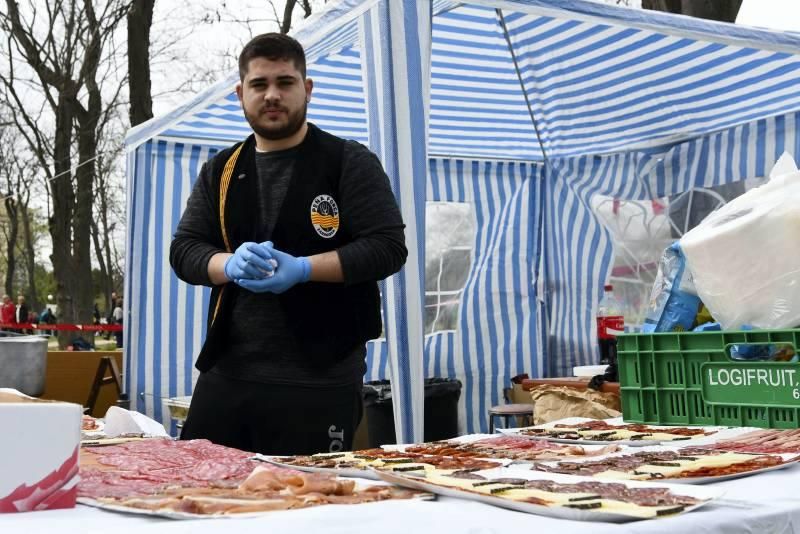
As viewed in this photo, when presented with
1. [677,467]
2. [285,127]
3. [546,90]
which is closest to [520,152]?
[546,90]

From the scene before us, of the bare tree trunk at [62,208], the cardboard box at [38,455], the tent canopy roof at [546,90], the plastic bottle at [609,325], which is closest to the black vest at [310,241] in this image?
the cardboard box at [38,455]

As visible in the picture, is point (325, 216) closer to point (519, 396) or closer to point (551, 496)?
point (551, 496)

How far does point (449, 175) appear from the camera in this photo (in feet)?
25.8

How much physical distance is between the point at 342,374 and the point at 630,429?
813mm

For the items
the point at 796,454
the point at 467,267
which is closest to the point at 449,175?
the point at 467,267

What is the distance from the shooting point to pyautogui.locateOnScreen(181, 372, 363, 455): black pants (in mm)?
2605

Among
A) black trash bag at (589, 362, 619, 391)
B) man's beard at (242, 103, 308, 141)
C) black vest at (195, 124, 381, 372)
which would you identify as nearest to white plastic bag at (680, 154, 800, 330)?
black vest at (195, 124, 381, 372)

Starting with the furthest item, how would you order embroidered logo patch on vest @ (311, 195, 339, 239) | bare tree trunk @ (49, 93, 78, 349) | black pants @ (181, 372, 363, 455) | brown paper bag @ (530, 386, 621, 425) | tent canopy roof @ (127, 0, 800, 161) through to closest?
1. bare tree trunk @ (49, 93, 78, 349)
2. tent canopy roof @ (127, 0, 800, 161)
3. brown paper bag @ (530, 386, 621, 425)
4. embroidered logo patch on vest @ (311, 195, 339, 239)
5. black pants @ (181, 372, 363, 455)

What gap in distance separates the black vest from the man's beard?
0.07 m

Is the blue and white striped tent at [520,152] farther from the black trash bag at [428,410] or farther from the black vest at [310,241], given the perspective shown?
the black vest at [310,241]

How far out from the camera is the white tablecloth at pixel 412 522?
115cm

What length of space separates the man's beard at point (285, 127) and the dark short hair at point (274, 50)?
0.12m

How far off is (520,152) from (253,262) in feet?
18.8

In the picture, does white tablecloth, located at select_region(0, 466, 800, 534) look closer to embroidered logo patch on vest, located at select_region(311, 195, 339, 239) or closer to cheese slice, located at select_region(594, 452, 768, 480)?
cheese slice, located at select_region(594, 452, 768, 480)
